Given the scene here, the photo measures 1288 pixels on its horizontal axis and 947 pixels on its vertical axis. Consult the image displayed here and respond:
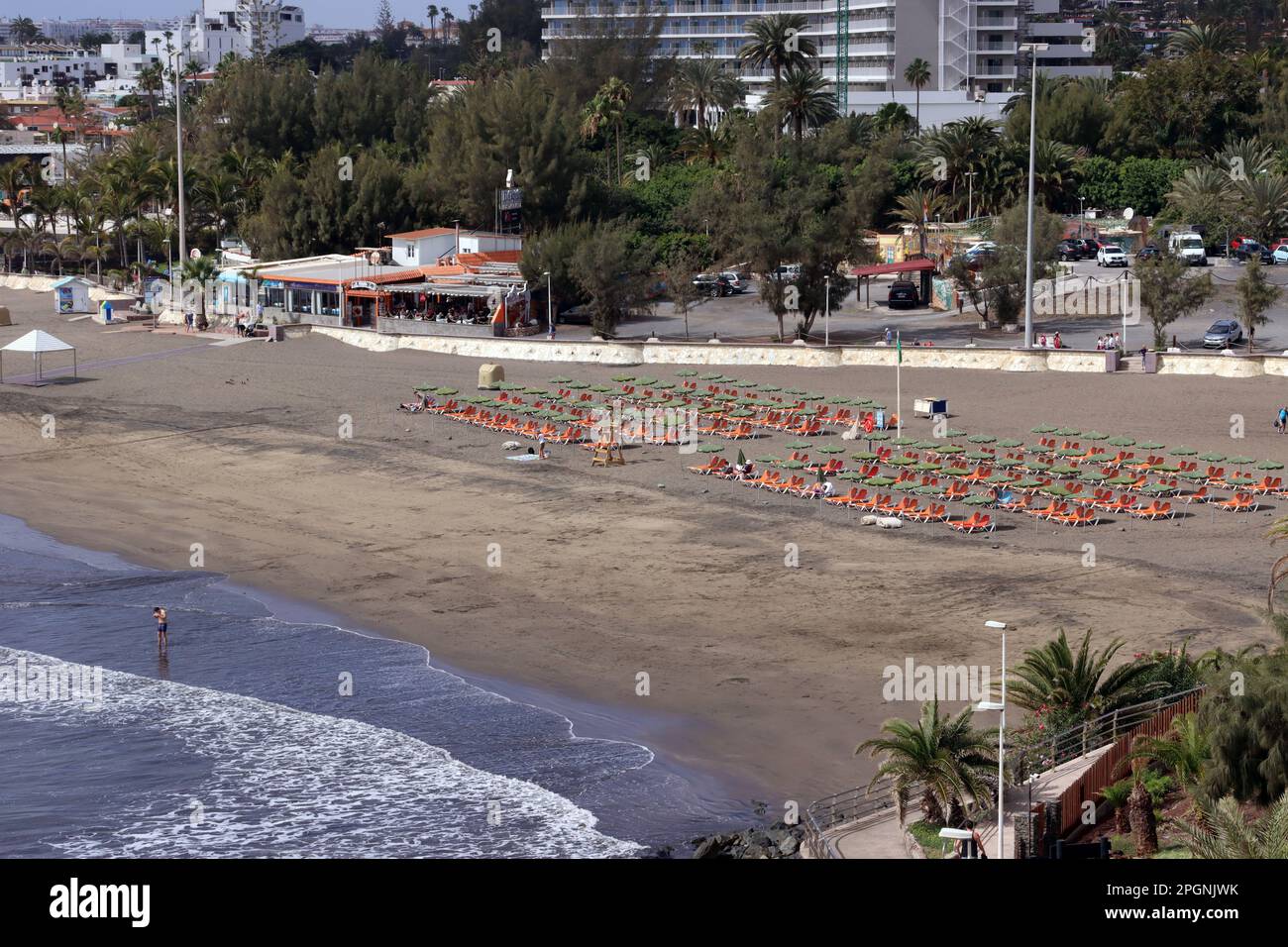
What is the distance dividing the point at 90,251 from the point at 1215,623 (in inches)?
2621

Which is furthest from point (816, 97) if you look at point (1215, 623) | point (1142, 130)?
point (1215, 623)

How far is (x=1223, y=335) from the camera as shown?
4788 cm

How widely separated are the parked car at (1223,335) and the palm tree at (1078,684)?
1220 inches

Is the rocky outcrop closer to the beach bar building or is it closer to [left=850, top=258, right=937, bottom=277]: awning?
the beach bar building

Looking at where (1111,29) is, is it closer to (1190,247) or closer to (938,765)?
(1190,247)

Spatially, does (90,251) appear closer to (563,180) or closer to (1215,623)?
(563,180)

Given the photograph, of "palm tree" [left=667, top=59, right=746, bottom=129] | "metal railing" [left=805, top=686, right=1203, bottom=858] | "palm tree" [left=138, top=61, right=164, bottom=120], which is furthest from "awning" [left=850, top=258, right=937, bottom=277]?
"palm tree" [left=138, top=61, right=164, bottom=120]

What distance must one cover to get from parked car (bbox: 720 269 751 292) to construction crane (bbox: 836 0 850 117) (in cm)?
4434

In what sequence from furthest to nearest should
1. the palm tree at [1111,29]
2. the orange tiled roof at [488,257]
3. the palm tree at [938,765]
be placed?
the palm tree at [1111,29]
the orange tiled roof at [488,257]
the palm tree at [938,765]

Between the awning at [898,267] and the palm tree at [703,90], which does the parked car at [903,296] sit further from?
the palm tree at [703,90]

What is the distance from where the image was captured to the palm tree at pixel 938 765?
1611 cm

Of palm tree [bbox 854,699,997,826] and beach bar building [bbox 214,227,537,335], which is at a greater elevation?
beach bar building [bbox 214,227,537,335]

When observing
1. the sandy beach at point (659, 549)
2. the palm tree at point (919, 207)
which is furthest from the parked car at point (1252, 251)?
the sandy beach at point (659, 549)

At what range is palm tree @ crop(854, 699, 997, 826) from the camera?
16.1 metres
